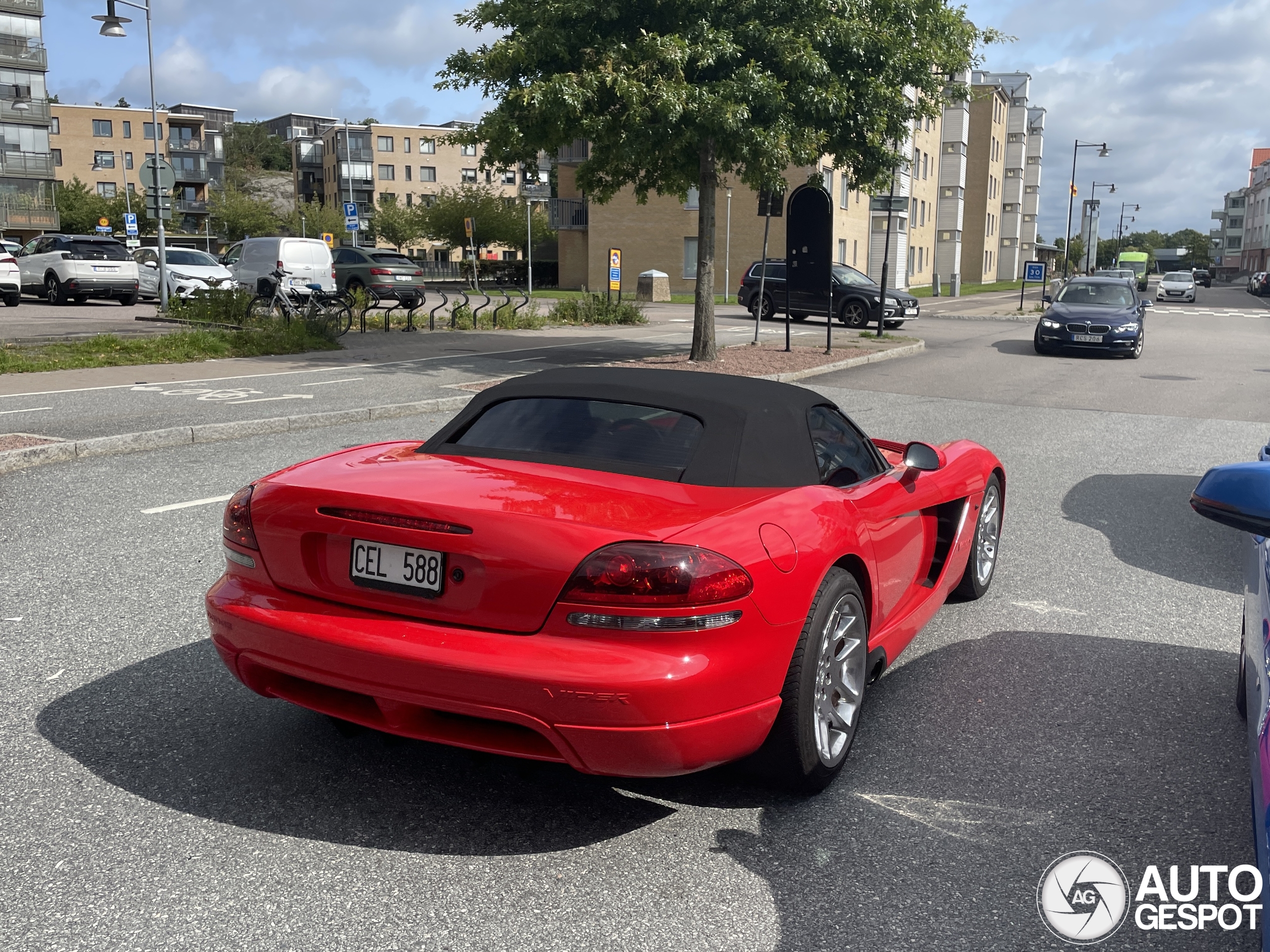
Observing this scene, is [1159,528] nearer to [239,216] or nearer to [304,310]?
[304,310]

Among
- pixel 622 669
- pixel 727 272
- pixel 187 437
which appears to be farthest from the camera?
pixel 727 272

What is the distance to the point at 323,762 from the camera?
360 centimetres

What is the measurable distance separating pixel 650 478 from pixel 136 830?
1761 mm

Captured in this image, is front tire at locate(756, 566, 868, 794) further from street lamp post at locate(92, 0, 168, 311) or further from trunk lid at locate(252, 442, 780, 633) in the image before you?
street lamp post at locate(92, 0, 168, 311)

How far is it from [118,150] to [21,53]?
31990 millimetres

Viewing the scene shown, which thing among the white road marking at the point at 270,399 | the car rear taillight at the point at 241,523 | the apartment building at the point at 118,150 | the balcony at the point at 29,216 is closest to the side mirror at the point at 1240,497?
the car rear taillight at the point at 241,523

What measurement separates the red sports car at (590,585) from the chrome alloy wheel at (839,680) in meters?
0.01

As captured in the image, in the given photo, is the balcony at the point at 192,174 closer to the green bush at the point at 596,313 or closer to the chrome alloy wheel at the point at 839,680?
the green bush at the point at 596,313

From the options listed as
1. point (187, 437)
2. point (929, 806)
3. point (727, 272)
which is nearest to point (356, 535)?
point (929, 806)

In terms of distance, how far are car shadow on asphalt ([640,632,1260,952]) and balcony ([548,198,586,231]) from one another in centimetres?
5292

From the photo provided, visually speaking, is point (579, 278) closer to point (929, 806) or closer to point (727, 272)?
point (727, 272)

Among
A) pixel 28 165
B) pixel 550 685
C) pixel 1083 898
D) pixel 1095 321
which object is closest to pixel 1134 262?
pixel 28 165

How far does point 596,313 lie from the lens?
90.5ft

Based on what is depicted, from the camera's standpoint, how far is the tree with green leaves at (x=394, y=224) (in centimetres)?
7925
